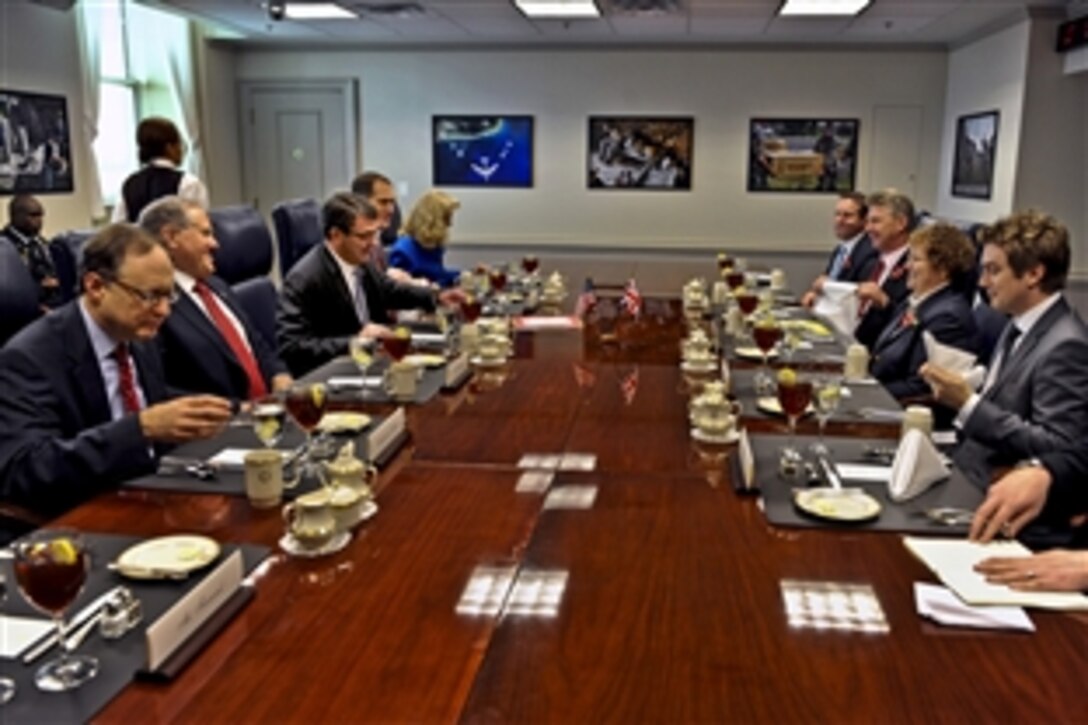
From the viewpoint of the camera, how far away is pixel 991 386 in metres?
2.28

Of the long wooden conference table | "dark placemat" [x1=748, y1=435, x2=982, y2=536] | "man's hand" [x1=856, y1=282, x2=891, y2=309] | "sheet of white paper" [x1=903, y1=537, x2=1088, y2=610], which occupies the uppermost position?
"man's hand" [x1=856, y1=282, x2=891, y2=309]

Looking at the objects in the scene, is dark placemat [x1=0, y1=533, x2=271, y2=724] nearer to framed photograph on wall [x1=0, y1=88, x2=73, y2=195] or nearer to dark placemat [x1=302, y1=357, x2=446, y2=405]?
dark placemat [x1=302, y1=357, x2=446, y2=405]

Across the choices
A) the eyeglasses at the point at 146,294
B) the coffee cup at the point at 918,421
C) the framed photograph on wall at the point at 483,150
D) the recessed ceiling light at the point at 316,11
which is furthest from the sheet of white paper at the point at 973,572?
the framed photograph on wall at the point at 483,150

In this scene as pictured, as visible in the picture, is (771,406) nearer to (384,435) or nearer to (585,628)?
(384,435)

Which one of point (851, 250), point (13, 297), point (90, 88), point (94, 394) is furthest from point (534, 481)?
point (90, 88)

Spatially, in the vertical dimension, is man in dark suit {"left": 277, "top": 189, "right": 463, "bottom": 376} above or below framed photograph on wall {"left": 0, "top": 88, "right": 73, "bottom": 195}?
below

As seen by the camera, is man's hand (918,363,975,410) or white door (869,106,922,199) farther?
white door (869,106,922,199)

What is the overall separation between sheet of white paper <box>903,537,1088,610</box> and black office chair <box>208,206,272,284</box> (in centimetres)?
267

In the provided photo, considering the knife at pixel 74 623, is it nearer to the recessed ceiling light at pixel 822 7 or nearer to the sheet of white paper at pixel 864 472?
the sheet of white paper at pixel 864 472

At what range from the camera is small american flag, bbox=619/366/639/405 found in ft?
7.72

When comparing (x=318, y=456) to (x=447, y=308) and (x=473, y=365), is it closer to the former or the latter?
(x=473, y=365)

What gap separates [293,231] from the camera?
4.16m

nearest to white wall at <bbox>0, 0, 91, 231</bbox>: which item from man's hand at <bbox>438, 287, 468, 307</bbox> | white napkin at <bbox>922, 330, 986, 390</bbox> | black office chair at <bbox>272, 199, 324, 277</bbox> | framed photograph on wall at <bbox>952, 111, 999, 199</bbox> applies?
black office chair at <bbox>272, 199, 324, 277</bbox>

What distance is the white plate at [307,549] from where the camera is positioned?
1.40 meters
